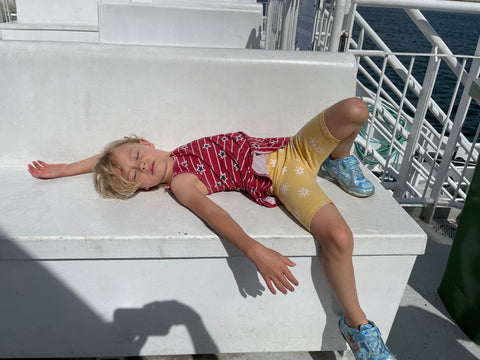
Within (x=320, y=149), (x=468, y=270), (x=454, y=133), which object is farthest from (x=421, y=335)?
(x=454, y=133)

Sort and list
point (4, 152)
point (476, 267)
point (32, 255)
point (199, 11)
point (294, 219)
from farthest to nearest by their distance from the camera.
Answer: point (199, 11)
point (4, 152)
point (476, 267)
point (294, 219)
point (32, 255)

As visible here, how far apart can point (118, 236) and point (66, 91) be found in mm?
1024

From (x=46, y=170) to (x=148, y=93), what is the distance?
67 cm

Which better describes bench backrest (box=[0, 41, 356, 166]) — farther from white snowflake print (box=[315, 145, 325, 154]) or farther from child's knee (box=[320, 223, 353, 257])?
child's knee (box=[320, 223, 353, 257])

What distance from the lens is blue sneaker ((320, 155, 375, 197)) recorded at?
181 cm

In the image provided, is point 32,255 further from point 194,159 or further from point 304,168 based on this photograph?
point 304,168

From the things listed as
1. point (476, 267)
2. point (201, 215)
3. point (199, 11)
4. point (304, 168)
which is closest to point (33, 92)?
point (201, 215)

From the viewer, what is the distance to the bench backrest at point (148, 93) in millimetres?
1983

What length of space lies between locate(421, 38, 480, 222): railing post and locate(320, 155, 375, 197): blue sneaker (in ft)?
3.76

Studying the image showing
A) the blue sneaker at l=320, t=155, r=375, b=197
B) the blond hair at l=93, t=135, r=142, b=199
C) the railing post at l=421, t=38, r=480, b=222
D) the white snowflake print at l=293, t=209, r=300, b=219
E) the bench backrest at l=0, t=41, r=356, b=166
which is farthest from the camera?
the railing post at l=421, t=38, r=480, b=222

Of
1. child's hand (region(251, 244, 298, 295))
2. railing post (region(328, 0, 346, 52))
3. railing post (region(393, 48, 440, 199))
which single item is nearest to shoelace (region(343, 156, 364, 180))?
child's hand (region(251, 244, 298, 295))

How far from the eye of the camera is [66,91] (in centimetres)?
201

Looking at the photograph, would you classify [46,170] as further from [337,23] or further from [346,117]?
[337,23]

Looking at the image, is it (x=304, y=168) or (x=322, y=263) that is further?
(x=304, y=168)
